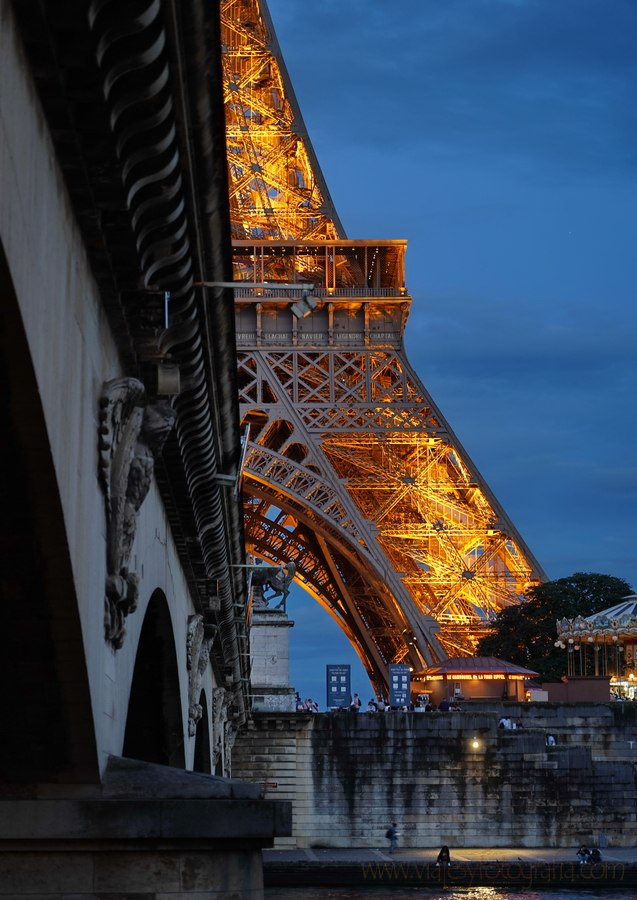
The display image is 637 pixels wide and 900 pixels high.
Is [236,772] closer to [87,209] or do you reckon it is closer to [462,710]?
[462,710]

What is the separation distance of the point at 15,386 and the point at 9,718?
292cm

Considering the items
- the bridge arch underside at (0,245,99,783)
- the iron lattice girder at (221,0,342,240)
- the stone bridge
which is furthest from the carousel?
the bridge arch underside at (0,245,99,783)

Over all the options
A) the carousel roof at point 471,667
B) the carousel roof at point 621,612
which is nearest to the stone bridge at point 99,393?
the carousel roof at point 471,667

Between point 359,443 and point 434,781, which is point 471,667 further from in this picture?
point 359,443

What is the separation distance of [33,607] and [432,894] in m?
36.5

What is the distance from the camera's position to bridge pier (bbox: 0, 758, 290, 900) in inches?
368

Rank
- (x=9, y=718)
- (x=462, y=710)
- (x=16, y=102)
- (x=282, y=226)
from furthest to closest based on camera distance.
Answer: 1. (x=282, y=226)
2. (x=462, y=710)
3. (x=9, y=718)
4. (x=16, y=102)

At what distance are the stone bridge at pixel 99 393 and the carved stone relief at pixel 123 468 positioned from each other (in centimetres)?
2

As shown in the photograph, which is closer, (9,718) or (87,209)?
(87,209)

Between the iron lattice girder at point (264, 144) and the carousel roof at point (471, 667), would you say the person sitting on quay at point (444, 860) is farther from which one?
the iron lattice girder at point (264, 144)

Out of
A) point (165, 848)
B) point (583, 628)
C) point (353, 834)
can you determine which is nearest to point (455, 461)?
point (583, 628)

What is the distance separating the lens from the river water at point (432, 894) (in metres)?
41.9

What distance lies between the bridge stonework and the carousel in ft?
35.4

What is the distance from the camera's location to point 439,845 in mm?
54344
